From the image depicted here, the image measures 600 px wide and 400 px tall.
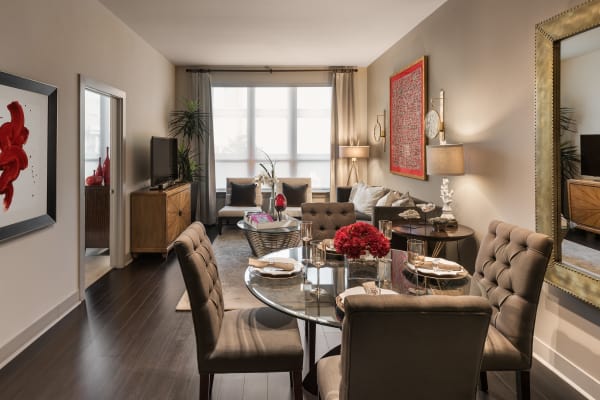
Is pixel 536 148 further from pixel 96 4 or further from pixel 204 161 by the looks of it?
pixel 204 161

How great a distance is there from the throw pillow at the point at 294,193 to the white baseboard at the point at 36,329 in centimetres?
397

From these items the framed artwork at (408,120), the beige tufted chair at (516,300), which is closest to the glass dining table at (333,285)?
the beige tufted chair at (516,300)

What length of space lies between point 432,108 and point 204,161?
13.8ft

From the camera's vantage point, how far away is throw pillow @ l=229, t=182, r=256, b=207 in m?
7.00

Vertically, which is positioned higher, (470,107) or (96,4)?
(96,4)

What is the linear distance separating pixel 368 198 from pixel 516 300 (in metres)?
3.90

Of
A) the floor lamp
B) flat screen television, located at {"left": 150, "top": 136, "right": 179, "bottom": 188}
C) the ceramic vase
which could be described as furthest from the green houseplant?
the floor lamp

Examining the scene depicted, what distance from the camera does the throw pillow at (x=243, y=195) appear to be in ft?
23.0

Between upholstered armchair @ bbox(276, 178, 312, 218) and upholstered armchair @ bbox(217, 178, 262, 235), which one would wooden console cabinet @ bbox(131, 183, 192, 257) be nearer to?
upholstered armchair @ bbox(217, 178, 262, 235)

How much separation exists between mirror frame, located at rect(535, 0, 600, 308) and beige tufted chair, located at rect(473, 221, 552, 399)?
53 cm

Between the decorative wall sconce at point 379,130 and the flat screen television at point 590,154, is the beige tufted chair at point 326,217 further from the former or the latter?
the decorative wall sconce at point 379,130

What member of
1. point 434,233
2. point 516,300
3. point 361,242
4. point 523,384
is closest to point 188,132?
point 434,233

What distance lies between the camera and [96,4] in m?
4.06

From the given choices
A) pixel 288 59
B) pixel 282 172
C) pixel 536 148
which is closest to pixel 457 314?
pixel 536 148
